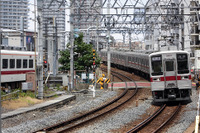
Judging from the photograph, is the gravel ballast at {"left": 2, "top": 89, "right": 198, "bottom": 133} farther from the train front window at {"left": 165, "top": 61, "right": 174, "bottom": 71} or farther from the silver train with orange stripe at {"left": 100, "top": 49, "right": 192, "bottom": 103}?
the train front window at {"left": 165, "top": 61, "right": 174, "bottom": 71}

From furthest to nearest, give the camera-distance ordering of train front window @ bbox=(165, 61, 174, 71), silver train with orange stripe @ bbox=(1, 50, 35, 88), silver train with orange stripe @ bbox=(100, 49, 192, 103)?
silver train with orange stripe @ bbox=(1, 50, 35, 88) < train front window @ bbox=(165, 61, 174, 71) < silver train with orange stripe @ bbox=(100, 49, 192, 103)

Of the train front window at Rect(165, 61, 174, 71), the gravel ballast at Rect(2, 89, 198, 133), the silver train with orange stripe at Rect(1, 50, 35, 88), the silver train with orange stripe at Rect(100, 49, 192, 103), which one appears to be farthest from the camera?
the silver train with orange stripe at Rect(1, 50, 35, 88)

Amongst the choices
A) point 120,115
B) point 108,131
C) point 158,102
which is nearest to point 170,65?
point 158,102

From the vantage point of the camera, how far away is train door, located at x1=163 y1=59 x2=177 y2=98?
13.7 metres

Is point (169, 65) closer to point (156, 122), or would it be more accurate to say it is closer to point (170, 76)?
point (170, 76)

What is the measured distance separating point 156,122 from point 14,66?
389 inches

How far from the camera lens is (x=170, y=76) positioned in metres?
13.7

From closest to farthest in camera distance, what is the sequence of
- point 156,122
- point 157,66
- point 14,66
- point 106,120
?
point 156,122 → point 106,120 → point 157,66 → point 14,66

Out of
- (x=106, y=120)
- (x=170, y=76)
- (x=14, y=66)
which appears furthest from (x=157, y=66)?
(x=14, y=66)

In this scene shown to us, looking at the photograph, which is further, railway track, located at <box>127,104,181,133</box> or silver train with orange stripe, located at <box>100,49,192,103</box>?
silver train with orange stripe, located at <box>100,49,192,103</box>

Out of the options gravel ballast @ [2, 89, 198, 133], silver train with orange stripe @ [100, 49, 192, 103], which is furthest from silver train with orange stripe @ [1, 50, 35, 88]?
silver train with orange stripe @ [100, 49, 192, 103]

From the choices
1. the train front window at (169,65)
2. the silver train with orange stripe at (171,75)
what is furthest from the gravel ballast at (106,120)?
the train front window at (169,65)

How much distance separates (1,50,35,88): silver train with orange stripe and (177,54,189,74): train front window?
9.13 metres

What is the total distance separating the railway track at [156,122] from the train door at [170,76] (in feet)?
2.73
